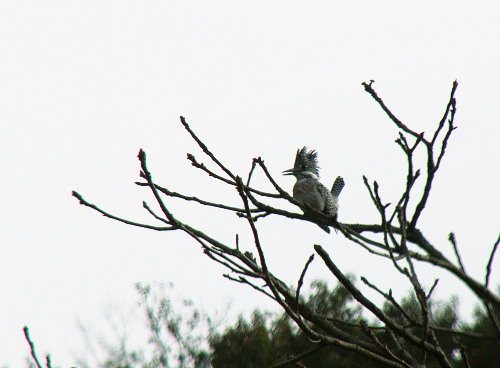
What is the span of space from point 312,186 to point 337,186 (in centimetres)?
66

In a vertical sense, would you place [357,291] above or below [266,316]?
below

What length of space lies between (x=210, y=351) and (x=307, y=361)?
3.02 metres

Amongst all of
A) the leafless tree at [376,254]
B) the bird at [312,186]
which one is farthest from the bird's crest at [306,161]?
the leafless tree at [376,254]

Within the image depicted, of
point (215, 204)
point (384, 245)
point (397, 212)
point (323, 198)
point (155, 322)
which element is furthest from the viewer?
point (155, 322)

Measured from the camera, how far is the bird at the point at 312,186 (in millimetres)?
7156

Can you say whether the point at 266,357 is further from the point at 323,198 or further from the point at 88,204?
the point at 88,204

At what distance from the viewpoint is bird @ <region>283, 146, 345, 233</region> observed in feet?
23.5

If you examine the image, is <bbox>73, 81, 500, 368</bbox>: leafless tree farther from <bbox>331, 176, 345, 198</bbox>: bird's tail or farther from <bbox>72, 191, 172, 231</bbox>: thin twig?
<bbox>331, 176, 345, 198</bbox>: bird's tail

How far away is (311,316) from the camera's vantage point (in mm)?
2143

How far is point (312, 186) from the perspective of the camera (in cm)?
725

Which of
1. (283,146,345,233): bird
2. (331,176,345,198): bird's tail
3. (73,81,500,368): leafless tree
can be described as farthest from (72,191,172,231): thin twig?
(331,176,345,198): bird's tail

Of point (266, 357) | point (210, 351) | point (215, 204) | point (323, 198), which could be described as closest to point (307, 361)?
point (266, 357)

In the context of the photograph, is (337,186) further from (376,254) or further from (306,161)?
(376,254)

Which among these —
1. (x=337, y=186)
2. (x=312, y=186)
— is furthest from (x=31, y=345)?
(x=337, y=186)
